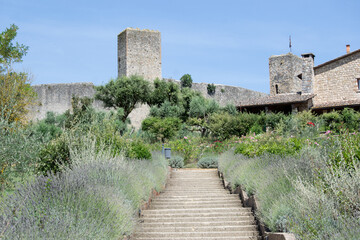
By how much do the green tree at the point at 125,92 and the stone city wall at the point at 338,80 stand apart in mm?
11064

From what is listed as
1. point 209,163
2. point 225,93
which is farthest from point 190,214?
point 225,93

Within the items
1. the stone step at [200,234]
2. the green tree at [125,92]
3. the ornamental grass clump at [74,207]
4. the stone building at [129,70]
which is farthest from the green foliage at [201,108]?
the stone step at [200,234]

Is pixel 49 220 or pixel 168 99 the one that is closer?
pixel 49 220

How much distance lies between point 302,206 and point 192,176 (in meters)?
7.23

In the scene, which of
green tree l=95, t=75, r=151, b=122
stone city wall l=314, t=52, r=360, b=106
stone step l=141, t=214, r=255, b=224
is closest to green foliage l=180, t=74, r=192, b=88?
green tree l=95, t=75, r=151, b=122

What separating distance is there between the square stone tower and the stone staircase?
66.8 ft

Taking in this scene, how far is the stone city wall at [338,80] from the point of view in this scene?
23375 millimetres

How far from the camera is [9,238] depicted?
2752mm

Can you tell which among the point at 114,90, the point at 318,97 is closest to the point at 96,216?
the point at 114,90

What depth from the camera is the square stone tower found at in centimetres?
2769

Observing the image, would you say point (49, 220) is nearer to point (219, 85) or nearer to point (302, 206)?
point (302, 206)

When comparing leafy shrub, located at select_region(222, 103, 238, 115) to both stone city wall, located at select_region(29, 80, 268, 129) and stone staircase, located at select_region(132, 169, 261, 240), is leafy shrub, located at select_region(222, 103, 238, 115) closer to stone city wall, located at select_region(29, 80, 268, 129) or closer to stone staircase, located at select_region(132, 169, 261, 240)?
stone city wall, located at select_region(29, 80, 268, 129)

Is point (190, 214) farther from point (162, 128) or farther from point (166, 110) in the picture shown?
point (166, 110)

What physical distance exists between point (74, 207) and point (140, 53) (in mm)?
24798
